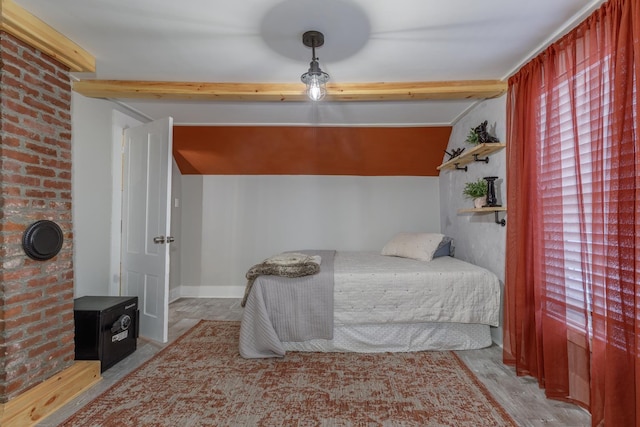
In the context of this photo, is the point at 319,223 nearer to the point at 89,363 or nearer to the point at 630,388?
the point at 89,363

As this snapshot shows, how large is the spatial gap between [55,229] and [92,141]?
1156 millimetres

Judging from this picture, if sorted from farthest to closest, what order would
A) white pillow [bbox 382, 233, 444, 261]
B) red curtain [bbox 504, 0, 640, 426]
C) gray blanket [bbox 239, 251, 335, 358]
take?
white pillow [bbox 382, 233, 444, 261], gray blanket [bbox 239, 251, 335, 358], red curtain [bbox 504, 0, 640, 426]

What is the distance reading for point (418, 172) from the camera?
4.29 metres

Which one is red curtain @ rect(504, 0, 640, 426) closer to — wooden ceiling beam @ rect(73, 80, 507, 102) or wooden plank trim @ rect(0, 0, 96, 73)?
wooden ceiling beam @ rect(73, 80, 507, 102)

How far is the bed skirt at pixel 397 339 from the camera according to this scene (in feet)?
8.39

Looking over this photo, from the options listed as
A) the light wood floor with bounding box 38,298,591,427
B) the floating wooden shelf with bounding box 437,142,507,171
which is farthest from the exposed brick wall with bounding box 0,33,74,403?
the floating wooden shelf with bounding box 437,142,507,171

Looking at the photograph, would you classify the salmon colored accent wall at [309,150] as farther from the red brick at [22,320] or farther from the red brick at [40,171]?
the red brick at [22,320]

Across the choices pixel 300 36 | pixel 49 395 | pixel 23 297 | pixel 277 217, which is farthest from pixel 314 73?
pixel 277 217

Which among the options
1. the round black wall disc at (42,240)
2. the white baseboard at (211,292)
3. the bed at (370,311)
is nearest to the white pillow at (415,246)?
the bed at (370,311)

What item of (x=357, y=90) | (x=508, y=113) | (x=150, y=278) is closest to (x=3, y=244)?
A: (x=150, y=278)

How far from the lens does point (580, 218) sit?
1.70 m

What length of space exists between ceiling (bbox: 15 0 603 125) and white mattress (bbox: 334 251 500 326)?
1639mm

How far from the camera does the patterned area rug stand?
173 cm

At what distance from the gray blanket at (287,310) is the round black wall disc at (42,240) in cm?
131
